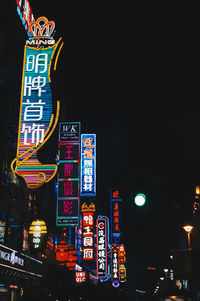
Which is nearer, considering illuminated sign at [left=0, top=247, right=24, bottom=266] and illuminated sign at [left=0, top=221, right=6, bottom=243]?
illuminated sign at [left=0, top=247, right=24, bottom=266]

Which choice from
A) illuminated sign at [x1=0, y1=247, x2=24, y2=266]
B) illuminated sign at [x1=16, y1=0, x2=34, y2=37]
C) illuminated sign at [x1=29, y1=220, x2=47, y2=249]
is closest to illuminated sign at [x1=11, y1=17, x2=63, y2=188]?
illuminated sign at [x1=29, y1=220, x2=47, y2=249]

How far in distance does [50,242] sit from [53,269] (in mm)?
2516

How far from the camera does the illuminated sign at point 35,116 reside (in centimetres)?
1881

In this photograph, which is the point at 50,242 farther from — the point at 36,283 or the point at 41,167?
the point at 41,167

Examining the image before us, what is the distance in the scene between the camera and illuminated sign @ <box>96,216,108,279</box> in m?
39.2

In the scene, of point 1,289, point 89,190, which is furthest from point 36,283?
point 89,190

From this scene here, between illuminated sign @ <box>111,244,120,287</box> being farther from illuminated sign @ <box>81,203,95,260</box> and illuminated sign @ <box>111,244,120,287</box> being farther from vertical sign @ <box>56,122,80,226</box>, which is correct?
vertical sign @ <box>56,122,80,226</box>

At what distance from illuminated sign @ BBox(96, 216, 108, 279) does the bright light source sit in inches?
1324

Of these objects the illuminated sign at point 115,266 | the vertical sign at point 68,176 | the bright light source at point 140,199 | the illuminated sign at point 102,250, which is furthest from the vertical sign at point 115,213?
the bright light source at point 140,199

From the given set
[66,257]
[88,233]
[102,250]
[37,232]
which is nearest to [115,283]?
[102,250]

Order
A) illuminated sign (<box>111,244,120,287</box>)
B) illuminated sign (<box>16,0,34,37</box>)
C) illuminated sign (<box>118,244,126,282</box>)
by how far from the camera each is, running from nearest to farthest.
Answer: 1. illuminated sign (<box>16,0,34,37</box>)
2. illuminated sign (<box>111,244,120,287</box>)
3. illuminated sign (<box>118,244,126,282</box>)

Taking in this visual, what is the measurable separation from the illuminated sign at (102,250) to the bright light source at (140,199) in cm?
3362

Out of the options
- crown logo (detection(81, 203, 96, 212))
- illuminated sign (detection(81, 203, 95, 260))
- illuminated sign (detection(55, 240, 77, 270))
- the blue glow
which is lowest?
the blue glow

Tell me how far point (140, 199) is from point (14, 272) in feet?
56.5
